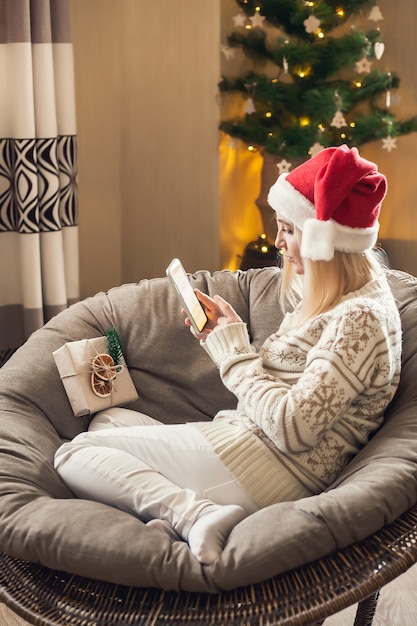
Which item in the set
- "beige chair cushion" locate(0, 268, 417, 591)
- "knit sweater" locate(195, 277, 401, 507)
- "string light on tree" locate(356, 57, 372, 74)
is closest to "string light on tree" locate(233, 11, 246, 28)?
"string light on tree" locate(356, 57, 372, 74)

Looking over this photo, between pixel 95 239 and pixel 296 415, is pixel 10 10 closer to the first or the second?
pixel 95 239

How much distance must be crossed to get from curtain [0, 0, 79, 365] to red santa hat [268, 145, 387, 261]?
1.61 meters

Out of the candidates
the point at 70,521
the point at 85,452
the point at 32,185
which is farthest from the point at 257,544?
the point at 32,185

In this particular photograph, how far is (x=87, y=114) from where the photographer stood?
3.92 metres

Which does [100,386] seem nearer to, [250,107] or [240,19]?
[250,107]

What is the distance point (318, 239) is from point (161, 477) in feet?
1.96

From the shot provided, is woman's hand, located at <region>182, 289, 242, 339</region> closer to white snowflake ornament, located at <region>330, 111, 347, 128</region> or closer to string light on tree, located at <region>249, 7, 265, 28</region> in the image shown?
white snowflake ornament, located at <region>330, 111, 347, 128</region>

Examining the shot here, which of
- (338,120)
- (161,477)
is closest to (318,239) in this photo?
(161,477)

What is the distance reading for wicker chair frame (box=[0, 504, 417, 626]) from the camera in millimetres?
1459

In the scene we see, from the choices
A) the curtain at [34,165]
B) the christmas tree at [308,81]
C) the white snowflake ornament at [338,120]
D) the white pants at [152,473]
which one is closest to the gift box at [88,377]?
the white pants at [152,473]

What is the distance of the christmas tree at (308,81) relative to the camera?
364cm

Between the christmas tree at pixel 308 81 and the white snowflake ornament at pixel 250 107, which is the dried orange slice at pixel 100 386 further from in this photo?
the white snowflake ornament at pixel 250 107

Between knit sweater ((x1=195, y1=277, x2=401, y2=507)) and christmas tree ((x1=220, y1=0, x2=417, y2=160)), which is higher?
christmas tree ((x1=220, y1=0, x2=417, y2=160))

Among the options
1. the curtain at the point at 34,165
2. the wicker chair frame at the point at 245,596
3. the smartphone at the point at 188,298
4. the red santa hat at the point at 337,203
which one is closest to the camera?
the wicker chair frame at the point at 245,596
